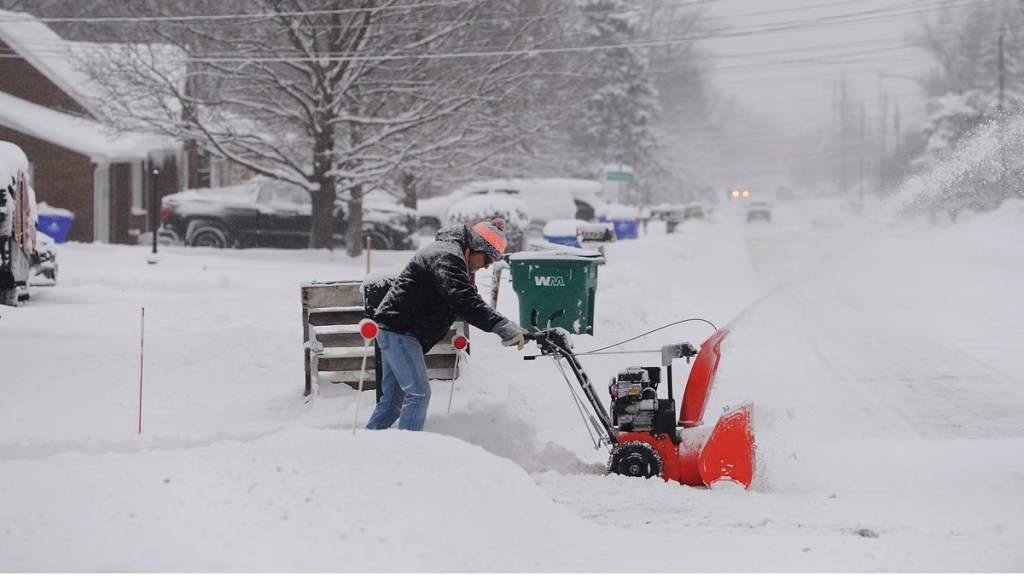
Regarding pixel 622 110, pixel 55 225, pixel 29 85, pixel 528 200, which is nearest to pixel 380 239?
pixel 528 200

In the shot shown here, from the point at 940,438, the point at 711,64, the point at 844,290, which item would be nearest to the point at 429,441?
the point at 940,438

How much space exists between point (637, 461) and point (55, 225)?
22423 millimetres

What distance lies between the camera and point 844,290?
2062 centimetres

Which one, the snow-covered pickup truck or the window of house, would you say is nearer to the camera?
the snow-covered pickup truck

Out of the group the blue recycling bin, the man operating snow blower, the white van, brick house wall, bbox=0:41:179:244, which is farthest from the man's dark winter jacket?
the white van

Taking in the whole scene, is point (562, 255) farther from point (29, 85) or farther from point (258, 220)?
point (29, 85)

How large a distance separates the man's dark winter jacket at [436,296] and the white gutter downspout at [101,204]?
85.6ft

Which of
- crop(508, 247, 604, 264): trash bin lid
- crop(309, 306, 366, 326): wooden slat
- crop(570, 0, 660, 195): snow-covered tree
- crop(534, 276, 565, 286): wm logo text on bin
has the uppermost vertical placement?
crop(570, 0, 660, 195): snow-covered tree

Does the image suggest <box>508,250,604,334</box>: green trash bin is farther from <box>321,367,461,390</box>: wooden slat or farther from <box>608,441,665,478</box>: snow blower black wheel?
<box>608,441,665,478</box>: snow blower black wheel

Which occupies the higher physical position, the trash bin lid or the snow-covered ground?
the trash bin lid

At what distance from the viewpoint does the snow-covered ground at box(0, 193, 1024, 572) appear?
5031 millimetres

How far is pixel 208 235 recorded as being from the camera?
27.4 m

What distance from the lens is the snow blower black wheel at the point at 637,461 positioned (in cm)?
728

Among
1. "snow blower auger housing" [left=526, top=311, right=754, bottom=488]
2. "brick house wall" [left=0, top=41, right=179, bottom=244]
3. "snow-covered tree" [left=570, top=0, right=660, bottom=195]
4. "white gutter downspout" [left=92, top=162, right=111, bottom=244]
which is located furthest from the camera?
"snow-covered tree" [left=570, top=0, right=660, bottom=195]
